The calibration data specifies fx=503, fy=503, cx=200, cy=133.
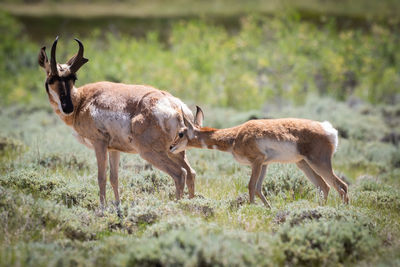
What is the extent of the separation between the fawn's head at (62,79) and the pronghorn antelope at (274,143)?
1943 mm

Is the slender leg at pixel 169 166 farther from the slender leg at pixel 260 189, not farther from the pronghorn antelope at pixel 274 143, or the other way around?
the slender leg at pixel 260 189

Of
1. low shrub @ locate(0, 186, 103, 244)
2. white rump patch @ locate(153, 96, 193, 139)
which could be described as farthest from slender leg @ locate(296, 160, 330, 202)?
low shrub @ locate(0, 186, 103, 244)

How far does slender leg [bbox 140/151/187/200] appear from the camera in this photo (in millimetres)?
8234

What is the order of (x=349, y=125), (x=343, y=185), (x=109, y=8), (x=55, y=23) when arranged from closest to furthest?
(x=343, y=185), (x=349, y=125), (x=55, y=23), (x=109, y=8)

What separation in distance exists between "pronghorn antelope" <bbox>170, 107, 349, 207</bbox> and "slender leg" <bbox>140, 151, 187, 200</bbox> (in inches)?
13.6

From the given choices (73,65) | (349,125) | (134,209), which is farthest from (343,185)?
(349,125)

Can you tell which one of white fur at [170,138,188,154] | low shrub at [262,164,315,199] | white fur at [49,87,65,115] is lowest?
low shrub at [262,164,315,199]

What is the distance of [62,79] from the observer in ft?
28.4

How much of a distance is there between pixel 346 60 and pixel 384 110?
12.3 feet

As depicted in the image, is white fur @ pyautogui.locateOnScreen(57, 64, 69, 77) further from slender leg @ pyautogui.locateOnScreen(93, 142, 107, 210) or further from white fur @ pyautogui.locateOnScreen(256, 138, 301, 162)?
white fur @ pyautogui.locateOnScreen(256, 138, 301, 162)

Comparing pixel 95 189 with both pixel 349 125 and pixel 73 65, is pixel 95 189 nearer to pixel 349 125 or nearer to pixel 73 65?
pixel 73 65

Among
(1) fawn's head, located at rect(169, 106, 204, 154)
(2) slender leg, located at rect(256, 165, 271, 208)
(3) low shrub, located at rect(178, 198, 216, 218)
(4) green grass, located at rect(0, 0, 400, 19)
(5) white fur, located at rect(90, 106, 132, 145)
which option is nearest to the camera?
(3) low shrub, located at rect(178, 198, 216, 218)

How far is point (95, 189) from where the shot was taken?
9.13 meters

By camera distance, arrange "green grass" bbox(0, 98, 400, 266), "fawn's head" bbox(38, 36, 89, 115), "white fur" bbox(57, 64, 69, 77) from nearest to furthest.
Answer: "green grass" bbox(0, 98, 400, 266), "fawn's head" bbox(38, 36, 89, 115), "white fur" bbox(57, 64, 69, 77)
